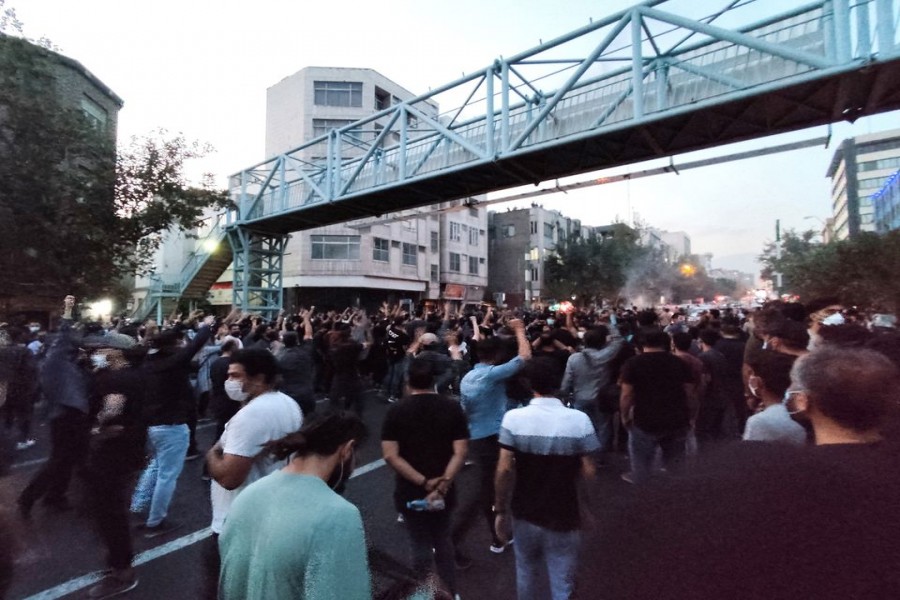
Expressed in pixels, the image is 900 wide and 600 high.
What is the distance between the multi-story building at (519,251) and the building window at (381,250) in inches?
673

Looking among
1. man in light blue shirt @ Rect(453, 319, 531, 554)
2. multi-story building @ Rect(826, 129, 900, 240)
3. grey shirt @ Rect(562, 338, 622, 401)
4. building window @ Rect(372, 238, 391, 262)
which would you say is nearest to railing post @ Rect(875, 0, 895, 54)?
grey shirt @ Rect(562, 338, 622, 401)

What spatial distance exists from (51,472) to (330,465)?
4455 mm

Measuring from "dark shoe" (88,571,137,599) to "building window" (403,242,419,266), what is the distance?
35.0 metres

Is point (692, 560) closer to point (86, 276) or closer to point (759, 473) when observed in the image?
point (759, 473)

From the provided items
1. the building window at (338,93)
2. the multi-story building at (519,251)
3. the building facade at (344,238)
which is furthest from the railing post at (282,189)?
the multi-story building at (519,251)

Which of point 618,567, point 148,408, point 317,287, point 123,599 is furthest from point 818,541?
point 317,287

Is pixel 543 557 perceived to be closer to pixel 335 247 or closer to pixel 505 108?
pixel 505 108

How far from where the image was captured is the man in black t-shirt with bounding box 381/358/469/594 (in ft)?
10.9

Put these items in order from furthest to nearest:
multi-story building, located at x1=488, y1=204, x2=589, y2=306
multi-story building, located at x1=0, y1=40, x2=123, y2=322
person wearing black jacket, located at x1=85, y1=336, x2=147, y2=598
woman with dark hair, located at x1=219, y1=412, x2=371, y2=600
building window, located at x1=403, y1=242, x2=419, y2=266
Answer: multi-story building, located at x1=488, y1=204, x2=589, y2=306, building window, located at x1=403, y1=242, x2=419, y2=266, multi-story building, located at x1=0, y1=40, x2=123, y2=322, person wearing black jacket, located at x1=85, y1=336, x2=147, y2=598, woman with dark hair, located at x1=219, y1=412, x2=371, y2=600

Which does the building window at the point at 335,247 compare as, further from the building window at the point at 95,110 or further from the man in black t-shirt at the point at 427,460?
the man in black t-shirt at the point at 427,460

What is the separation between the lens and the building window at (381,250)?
118 ft

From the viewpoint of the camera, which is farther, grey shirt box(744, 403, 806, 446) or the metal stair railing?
the metal stair railing

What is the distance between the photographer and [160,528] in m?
4.76

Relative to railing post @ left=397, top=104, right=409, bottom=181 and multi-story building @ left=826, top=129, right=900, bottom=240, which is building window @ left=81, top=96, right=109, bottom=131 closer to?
railing post @ left=397, top=104, right=409, bottom=181
